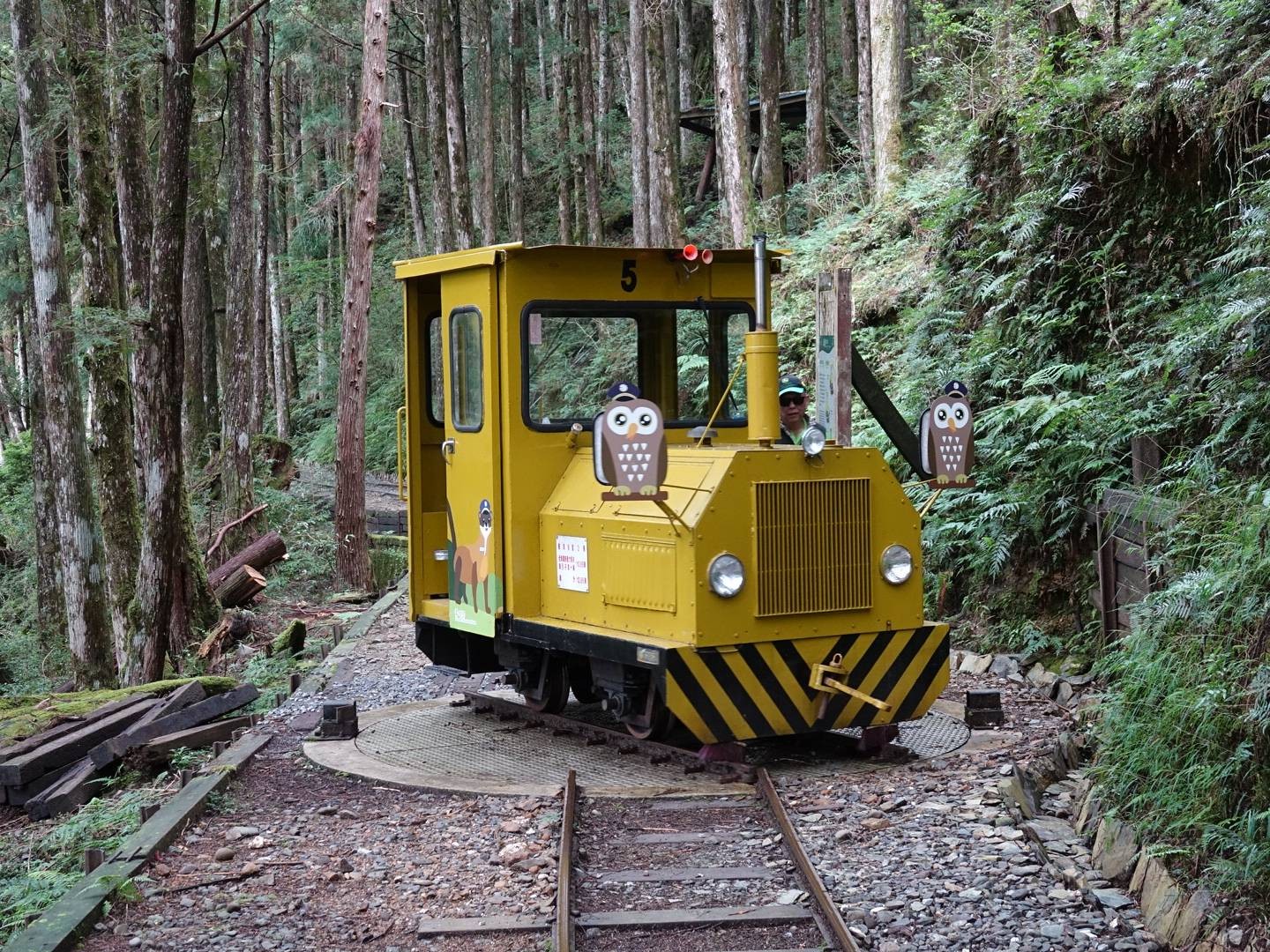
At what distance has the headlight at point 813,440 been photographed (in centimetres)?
705

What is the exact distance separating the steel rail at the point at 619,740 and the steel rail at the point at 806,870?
0.58 feet

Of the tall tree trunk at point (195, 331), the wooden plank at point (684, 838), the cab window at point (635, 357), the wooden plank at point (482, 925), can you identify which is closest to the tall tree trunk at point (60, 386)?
the tall tree trunk at point (195, 331)

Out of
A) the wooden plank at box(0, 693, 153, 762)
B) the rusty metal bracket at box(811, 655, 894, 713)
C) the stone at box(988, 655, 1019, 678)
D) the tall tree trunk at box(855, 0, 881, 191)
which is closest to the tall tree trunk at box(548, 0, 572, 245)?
the tall tree trunk at box(855, 0, 881, 191)

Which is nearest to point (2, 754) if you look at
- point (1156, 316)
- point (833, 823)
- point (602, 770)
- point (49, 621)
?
point (602, 770)

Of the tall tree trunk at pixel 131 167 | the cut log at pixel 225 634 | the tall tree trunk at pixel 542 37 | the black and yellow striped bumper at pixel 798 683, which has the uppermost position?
the tall tree trunk at pixel 542 37

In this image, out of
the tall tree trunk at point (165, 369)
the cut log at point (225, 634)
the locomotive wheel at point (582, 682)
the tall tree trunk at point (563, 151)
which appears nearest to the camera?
the locomotive wheel at point (582, 682)

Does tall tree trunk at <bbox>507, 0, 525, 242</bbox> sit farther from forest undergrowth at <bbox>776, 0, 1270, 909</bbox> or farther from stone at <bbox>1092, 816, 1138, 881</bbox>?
stone at <bbox>1092, 816, 1138, 881</bbox>

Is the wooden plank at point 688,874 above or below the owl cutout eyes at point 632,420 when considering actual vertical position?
below

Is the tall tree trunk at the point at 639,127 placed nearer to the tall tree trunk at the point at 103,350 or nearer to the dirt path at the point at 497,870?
the tall tree trunk at the point at 103,350

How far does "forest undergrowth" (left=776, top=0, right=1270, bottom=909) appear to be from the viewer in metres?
5.30

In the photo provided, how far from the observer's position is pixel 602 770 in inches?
294

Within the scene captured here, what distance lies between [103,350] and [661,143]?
981cm

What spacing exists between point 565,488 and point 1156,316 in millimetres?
4782

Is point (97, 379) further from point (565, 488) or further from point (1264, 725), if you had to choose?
point (1264, 725)
